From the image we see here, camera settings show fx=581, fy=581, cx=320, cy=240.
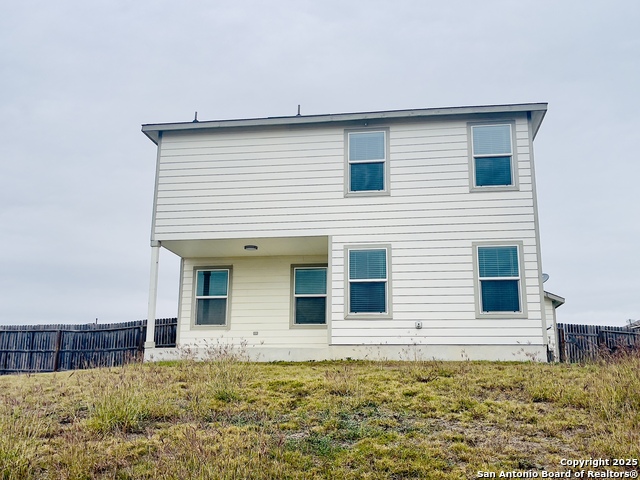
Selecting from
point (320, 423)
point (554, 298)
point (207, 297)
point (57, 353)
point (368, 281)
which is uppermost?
point (368, 281)

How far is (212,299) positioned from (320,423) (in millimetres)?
8664

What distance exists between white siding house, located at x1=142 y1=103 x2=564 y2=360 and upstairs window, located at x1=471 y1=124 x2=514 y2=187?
1.0 inches

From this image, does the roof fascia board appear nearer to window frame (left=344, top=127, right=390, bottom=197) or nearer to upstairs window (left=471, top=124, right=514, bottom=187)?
upstairs window (left=471, top=124, right=514, bottom=187)

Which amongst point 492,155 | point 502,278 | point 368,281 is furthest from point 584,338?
point 368,281

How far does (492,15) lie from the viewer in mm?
17844

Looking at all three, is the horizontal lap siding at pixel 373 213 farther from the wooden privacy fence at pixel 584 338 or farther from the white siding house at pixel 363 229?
the wooden privacy fence at pixel 584 338

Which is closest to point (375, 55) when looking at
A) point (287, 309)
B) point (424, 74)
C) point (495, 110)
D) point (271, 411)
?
point (424, 74)

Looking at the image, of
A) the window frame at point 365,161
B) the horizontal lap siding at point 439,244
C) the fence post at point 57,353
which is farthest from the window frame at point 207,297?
the fence post at point 57,353

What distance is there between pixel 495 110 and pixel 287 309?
23.4ft

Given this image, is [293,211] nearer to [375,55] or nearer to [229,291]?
[229,291]

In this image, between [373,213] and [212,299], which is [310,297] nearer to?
[212,299]

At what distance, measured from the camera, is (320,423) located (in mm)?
7266

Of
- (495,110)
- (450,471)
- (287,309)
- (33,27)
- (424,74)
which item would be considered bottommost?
(450,471)

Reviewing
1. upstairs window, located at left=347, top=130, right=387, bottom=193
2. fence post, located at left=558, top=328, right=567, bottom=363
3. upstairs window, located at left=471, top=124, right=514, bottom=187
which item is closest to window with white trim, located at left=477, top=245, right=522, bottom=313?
upstairs window, located at left=471, top=124, right=514, bottom=187
